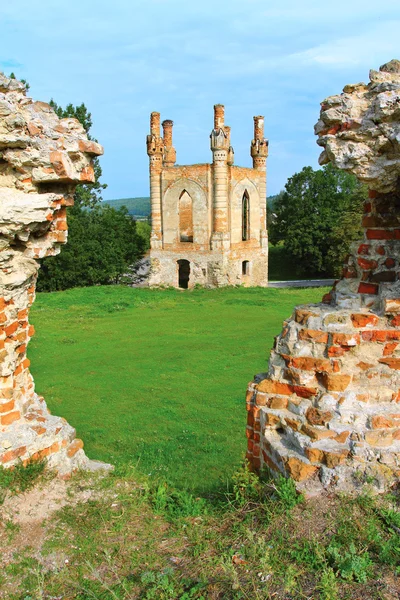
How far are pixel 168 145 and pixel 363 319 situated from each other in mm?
25204

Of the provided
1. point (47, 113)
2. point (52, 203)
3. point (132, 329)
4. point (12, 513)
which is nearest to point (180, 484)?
point (12, 513)

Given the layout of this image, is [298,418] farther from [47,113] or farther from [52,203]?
[47,113]

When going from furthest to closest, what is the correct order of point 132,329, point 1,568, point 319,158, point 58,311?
1. point 58,311
2. point 132,329
3. point 319,158
4. point 1,568

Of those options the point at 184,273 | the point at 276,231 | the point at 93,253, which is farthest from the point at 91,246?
the point at 276,231

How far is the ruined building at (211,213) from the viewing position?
24.3 metres

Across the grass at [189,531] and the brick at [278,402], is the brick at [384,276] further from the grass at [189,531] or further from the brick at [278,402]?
the grass at [189,531]

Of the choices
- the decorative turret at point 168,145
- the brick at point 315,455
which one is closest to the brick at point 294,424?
the brick at point 315,455

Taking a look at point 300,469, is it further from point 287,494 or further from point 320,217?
point 320,217

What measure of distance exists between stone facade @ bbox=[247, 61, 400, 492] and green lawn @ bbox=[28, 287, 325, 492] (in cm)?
173

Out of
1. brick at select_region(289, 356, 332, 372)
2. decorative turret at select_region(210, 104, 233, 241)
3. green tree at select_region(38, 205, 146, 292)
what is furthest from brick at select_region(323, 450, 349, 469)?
green tree at select_region(38, 205, 146, 292)

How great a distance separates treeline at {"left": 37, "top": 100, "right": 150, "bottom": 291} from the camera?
90.9 feet

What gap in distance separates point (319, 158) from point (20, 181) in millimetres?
2676

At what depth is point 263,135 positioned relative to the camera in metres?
27.4

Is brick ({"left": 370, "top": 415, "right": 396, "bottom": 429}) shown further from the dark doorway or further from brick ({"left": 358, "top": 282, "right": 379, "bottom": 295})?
the dark doorway
